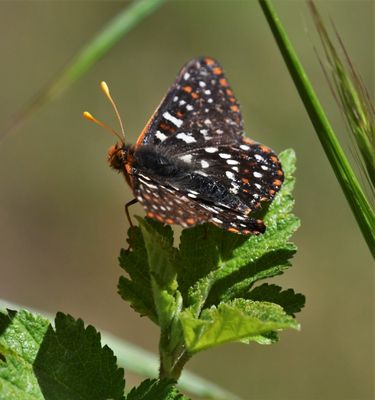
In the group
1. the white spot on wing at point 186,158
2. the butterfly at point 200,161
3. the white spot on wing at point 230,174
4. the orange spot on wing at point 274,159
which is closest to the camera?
the butterfly at point 200,161

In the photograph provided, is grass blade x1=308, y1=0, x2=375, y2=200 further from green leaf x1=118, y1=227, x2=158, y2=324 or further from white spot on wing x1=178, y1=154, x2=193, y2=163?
white spot on wing x1=178, y1=154, x2=193, y2=163

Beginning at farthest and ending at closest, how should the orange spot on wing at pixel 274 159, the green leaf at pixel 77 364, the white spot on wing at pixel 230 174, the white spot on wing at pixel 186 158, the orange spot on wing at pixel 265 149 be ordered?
1. the white spot on wing at pixel 186 158
2. the white spot on wing at pixel 230 174
3. the orange spot on wing at pixel 265 149
4. the orange spot on wing at pixel 274 159
5. the green leaf at pixel 77 364

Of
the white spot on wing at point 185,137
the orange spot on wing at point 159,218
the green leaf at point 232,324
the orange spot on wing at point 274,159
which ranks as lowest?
the green leaf at point 232,324

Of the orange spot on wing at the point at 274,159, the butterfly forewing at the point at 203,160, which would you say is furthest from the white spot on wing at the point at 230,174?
the orange spot on wing at the point at 274,159

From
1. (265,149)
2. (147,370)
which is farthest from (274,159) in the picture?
(147,370)

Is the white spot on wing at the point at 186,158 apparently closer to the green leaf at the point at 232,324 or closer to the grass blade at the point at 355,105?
the grass blade at the point at 355,105

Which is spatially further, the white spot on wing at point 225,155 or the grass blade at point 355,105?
the white spot on wing at point 225,155

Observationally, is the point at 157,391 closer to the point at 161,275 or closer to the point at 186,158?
the point at 161,275

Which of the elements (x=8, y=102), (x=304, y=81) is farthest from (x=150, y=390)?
(x=8, y=102)
